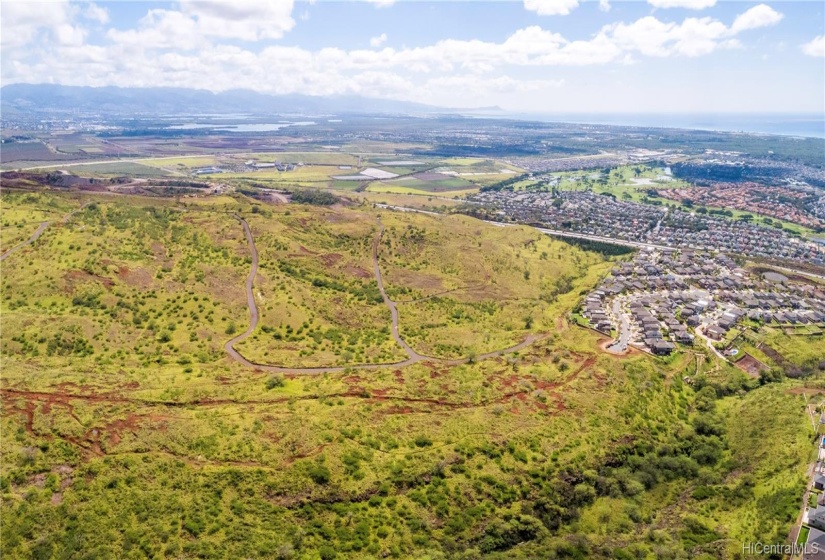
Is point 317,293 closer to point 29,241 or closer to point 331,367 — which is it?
point 331,367

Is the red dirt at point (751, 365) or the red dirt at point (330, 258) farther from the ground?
the red dirt at point (330, 258)

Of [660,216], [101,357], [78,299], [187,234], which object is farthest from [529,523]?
[660,216]

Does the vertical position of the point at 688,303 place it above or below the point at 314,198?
below

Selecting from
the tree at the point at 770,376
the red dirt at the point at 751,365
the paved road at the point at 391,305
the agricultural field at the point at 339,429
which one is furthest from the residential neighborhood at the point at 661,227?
the agricultural field at the point at 339,429

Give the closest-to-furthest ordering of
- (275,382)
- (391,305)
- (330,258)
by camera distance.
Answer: (275,382) → (391,305) → (330,258)

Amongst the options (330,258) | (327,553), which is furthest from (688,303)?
(327,553)

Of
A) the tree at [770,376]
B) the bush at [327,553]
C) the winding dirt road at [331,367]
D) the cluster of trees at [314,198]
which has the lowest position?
the bush at [327,553]

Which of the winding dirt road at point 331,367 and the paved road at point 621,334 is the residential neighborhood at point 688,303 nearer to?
the paved road at point 621,334

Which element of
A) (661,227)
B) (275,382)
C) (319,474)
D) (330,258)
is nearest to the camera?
(319,474)

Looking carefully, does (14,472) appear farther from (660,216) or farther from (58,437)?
(660,216)
